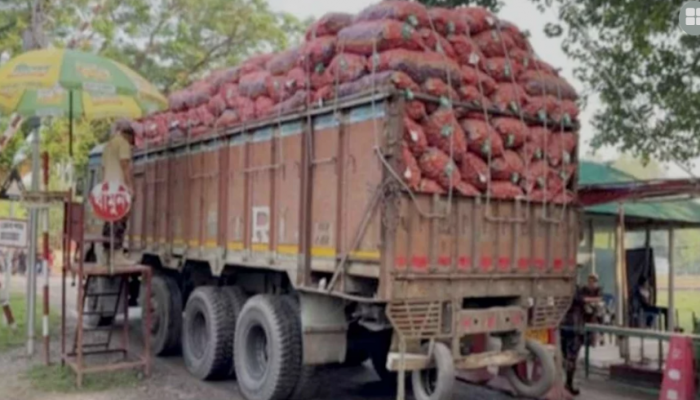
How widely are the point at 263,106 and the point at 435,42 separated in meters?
2.11

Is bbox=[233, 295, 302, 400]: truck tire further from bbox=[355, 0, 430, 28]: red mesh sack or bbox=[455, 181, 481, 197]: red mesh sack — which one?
bbox=[355, 0, 430, 28]: red mesh sack

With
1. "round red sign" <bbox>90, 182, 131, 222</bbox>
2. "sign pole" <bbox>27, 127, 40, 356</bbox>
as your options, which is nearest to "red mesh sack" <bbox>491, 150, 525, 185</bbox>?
"round red sign" <bbox>90, 182, 131, 222</bbox>

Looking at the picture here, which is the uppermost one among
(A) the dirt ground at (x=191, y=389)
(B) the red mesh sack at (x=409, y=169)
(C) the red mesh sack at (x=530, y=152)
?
(C) the red mesh sack at (x=530, y=152)

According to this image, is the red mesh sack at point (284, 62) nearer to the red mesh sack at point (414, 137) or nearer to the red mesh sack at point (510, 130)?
the red mesh sack at point (414, 137)

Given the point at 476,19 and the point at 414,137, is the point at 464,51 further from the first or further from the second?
the point at 414,137

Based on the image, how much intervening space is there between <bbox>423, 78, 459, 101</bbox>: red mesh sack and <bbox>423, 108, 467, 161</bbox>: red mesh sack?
0.13 metres

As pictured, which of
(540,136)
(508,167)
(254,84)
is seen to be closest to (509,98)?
(540,136)

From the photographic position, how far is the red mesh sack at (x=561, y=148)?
6852mm

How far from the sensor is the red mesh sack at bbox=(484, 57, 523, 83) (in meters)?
6.55

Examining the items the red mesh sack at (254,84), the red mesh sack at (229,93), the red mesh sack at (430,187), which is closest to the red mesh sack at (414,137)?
the red mesh sack at (430,187)

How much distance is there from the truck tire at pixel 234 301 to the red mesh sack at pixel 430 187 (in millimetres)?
3131

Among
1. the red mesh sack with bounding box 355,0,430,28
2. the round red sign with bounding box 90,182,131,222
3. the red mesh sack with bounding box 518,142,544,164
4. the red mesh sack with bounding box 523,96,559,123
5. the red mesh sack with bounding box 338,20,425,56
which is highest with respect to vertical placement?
the red mesh sack with bounding box 355,0,430,28

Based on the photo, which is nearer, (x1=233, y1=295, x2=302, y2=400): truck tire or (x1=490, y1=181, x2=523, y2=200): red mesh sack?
Answer: (x1=490, y1=181, x2=523, y2=200): red mesh sack

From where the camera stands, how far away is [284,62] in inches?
288
